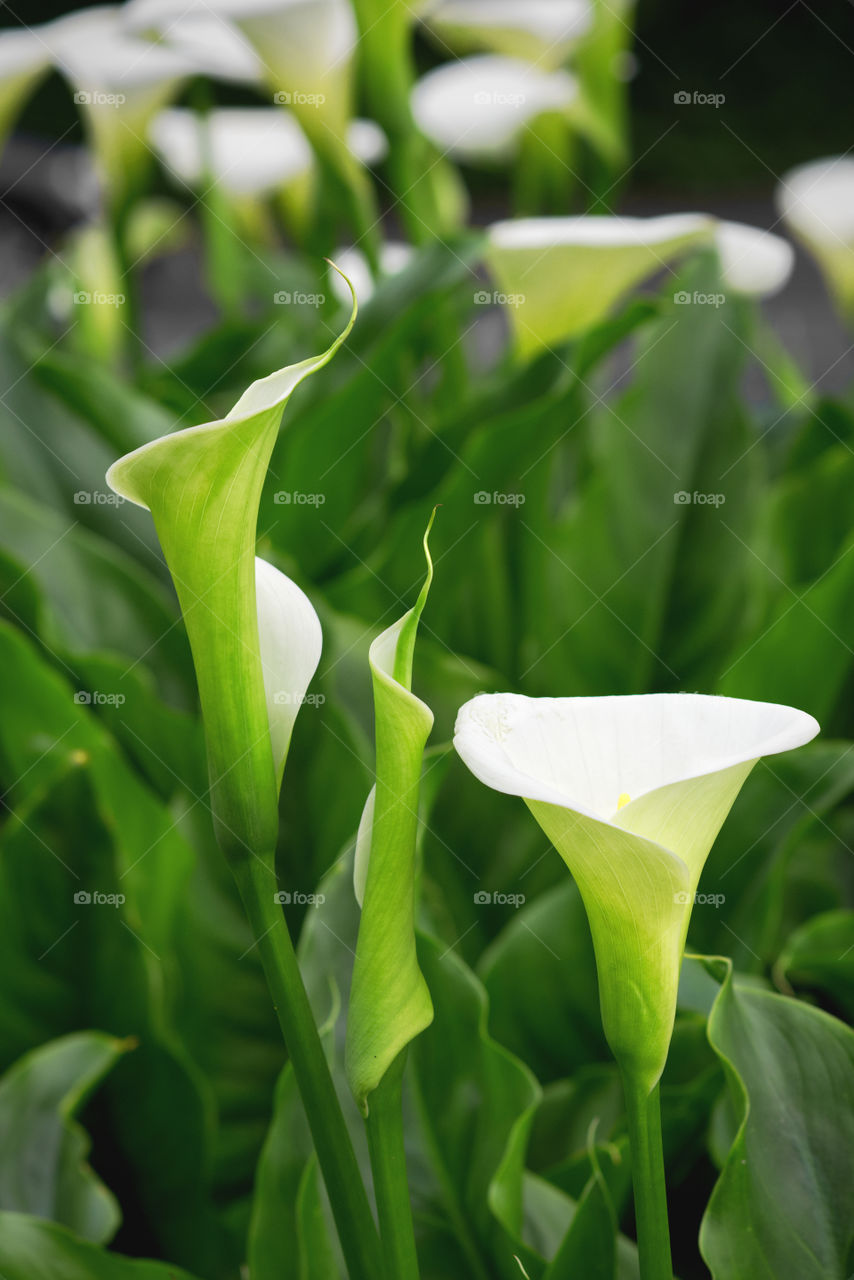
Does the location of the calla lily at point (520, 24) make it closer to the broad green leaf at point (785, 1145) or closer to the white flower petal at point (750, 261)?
the white flower petal at point (750, 261)

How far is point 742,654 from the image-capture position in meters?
0.64

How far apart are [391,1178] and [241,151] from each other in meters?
1.27

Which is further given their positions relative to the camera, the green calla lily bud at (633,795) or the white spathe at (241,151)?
the white spathe at (241,151)

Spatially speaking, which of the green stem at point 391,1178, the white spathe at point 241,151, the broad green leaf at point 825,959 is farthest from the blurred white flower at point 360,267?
the green stem at point 391,1178

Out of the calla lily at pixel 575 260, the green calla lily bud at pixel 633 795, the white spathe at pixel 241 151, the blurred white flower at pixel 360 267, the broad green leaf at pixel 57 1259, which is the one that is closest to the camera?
the green calla lily bud at pixel 633 795

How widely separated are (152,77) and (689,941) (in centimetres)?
84

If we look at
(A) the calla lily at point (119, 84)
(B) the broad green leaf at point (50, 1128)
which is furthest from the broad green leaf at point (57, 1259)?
(A) the calla lily at point (119, 84)

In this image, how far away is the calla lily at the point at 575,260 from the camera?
0.75 meters

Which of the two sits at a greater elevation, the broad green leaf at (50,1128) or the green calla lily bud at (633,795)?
the green calla lily bud at (633,795)

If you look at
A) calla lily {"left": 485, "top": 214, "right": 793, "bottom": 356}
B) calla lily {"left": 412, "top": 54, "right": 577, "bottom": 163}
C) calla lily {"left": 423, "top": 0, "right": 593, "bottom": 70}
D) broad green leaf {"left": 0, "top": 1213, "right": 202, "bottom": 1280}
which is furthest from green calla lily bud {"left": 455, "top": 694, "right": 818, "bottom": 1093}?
calla lily {"left": 423, "top": 0, "right": 593, "bottom": 70}

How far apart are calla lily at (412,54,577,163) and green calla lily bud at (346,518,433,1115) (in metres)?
0.88

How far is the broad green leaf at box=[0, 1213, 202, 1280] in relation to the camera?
0.39 meters

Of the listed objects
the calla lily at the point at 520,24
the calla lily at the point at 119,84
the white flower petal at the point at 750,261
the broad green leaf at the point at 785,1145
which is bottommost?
the broad green leaf at the point at 785,1145

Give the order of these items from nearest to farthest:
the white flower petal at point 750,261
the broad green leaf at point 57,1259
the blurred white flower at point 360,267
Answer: the broad green leaf at point 57,1259 → the white flower petal at point 750,261 → the blurred white flower at point 360,267
